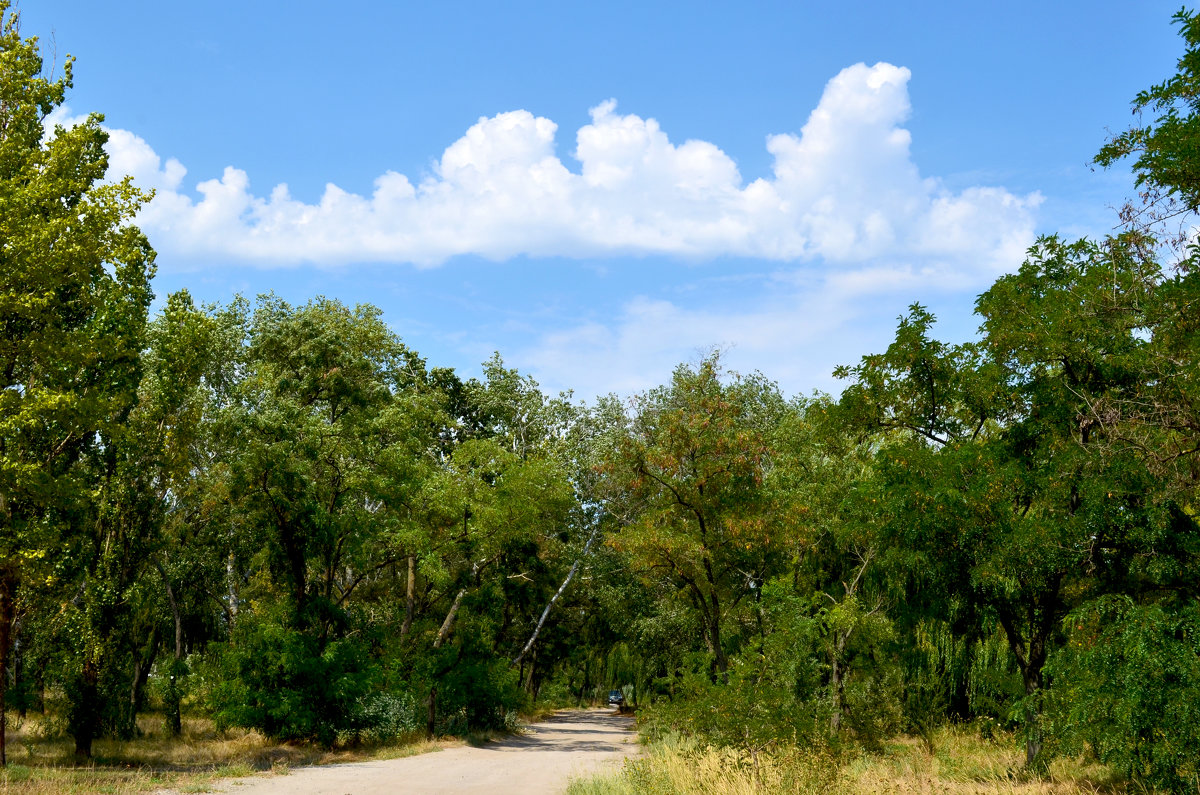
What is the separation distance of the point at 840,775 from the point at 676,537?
10085 millimetres

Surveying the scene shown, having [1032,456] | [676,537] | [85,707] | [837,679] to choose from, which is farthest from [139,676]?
[1032,456]

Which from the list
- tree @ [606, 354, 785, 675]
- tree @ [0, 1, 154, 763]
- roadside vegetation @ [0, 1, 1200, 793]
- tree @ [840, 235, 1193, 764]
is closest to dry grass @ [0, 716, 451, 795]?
roadside vegetation @ [0, 1, 1200, 793]

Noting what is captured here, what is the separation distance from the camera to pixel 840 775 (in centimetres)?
1225

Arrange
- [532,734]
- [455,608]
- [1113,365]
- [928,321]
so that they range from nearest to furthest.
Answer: [1113,365] → [928,321] → [455,608] → [532,734]

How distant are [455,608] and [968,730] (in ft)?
52.0

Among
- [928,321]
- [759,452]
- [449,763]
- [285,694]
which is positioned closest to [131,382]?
[285,694]

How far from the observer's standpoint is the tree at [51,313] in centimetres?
1677

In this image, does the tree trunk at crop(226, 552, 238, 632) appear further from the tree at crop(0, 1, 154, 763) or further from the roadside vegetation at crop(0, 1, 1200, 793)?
the tree at crop(0, 1, 154, 763)

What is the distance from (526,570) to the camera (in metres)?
34.5

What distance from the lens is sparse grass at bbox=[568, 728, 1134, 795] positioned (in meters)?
11.8

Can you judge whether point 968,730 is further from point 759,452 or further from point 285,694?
point 285,694

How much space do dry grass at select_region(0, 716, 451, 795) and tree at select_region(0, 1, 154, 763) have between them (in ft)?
7.53

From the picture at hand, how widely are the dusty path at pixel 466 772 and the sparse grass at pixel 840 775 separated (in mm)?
2653

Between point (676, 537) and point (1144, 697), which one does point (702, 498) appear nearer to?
point (676, 537)
